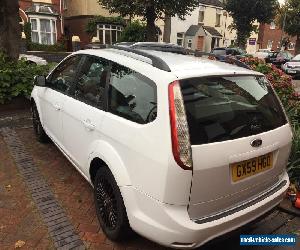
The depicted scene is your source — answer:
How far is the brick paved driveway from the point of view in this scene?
3311 mm

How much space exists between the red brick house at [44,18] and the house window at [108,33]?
3.44 m

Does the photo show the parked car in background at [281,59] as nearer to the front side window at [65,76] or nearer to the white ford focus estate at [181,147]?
the front side window at [65,76]

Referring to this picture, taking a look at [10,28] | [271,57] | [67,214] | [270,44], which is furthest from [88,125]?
[270,44]

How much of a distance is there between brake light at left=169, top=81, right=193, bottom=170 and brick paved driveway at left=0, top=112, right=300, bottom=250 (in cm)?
120

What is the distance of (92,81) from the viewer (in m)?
3.69

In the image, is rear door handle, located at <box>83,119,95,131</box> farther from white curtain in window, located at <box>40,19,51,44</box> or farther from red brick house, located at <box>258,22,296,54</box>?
red brick house, located at <box>258,22,296,54</box>

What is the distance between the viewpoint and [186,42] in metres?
36.8

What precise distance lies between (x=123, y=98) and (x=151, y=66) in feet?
1.37

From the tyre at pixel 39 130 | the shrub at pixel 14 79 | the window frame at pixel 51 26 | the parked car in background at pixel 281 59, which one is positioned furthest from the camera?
the window frame at pixel 51 26

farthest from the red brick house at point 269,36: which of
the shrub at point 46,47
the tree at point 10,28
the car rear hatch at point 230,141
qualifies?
the car rear hatch at point 230,141

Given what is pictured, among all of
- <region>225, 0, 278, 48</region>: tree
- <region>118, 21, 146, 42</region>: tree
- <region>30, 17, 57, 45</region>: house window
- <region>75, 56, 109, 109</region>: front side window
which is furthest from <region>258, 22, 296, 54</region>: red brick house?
<region>75, 56, 109, 109</region>: front side window

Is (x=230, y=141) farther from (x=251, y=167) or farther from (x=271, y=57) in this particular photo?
(x=271, y=57)

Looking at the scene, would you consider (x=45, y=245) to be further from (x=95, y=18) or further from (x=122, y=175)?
(x=95, y=18)

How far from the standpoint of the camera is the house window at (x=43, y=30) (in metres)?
27.7
